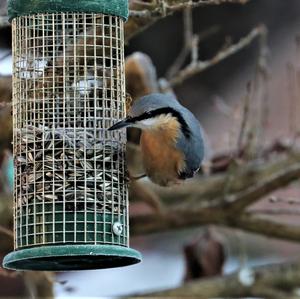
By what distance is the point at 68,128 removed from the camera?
6383mm

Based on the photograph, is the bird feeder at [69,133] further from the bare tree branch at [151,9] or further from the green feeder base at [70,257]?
the bare tree branch at [151,9]

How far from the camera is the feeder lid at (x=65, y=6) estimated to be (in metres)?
6.30

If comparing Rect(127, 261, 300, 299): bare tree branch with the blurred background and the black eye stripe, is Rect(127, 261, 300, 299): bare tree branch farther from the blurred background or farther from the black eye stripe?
the blurred background

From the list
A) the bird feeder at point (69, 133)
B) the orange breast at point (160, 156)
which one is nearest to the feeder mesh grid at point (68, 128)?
the bird feeder at point (69, 133)

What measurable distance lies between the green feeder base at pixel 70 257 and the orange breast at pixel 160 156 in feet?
1.68

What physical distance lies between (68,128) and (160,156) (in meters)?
0.49

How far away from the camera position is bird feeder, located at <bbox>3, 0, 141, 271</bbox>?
A: 20.5ft

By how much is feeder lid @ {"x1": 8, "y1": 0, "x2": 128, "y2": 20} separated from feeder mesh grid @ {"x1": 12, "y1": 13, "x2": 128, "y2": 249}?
5 cm

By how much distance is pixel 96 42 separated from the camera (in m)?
6.53

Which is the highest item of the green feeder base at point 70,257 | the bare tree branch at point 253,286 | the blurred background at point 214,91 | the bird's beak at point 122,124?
the blurred background at point 214,91

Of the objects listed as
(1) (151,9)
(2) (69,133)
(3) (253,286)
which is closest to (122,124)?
(2) (69,133)

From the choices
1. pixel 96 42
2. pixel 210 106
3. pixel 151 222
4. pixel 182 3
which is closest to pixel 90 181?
Answer: pixel 96 42

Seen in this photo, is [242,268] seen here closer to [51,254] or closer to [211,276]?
[211,276]

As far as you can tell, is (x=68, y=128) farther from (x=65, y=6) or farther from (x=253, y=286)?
(x=253, y=286)
